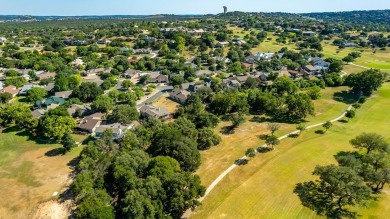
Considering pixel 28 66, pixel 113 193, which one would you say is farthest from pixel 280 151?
pixel 28 66

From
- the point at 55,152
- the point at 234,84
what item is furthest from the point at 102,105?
the point at 234,84

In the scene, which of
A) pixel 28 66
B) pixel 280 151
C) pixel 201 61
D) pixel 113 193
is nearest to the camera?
pixel 113 193

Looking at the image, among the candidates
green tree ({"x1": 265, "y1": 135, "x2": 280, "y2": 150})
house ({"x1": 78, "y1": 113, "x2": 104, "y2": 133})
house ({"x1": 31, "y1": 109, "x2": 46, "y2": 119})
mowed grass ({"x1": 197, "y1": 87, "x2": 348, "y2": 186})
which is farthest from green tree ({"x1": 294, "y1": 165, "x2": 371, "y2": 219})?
house ({"x1": 31, "y1": 109, "x2": 46, "y2": 119})

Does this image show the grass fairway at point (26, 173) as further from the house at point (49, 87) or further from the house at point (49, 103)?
the house at point (49, 87)

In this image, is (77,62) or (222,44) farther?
(222,44)

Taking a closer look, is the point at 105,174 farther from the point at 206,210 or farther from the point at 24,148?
the point at 24,148

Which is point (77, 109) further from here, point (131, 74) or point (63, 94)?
point (131, 74)
